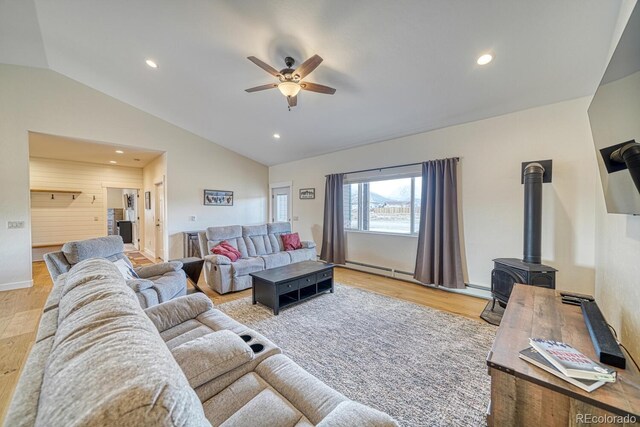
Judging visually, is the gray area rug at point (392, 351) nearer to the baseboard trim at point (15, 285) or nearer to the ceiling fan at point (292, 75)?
the ceiling fan at point (292, 75)

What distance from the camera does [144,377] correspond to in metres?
0.52

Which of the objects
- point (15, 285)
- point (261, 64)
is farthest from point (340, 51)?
point (15, 285)

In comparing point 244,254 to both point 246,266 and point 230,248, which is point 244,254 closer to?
point 230,248

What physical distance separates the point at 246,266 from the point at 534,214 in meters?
3.85

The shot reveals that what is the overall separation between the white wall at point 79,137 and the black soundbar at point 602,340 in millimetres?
6072

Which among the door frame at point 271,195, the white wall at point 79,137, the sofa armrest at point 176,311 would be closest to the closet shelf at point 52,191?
the white wall at point 79,137

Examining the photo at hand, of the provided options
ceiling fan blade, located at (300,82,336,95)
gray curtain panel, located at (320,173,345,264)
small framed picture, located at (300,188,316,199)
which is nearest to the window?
gray curtain panel, located at (320,173,345,264)

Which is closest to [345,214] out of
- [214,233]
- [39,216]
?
[214,233]

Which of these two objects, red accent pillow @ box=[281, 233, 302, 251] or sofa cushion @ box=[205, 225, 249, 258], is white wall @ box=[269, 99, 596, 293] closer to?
red accent pillow @ box=[281, 233, 302, 251]

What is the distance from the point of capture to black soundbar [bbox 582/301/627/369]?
1.12 m

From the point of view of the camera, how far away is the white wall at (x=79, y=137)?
3.83 meters

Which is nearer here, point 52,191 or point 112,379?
point 112,379

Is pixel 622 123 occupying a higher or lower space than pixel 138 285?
higher

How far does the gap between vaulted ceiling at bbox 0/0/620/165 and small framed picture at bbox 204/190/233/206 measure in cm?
206
